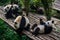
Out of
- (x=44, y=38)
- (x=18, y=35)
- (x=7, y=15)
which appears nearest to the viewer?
(x=44, y=38)

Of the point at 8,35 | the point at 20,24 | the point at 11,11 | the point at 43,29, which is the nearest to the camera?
the point at 43,29

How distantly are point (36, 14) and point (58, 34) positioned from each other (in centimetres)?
262

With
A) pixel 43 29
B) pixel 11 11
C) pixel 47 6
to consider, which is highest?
pixel 47 6

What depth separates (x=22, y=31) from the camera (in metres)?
7.64

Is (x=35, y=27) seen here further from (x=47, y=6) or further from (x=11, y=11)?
(x=11, y=11)

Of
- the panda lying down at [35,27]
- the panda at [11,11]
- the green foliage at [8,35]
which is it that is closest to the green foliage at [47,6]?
the panda lying down at [35,27]

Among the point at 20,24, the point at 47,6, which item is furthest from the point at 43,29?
the point at 47,6

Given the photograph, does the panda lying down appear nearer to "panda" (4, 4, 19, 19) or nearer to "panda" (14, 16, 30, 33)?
"panda" (14, 16, 30, 33)

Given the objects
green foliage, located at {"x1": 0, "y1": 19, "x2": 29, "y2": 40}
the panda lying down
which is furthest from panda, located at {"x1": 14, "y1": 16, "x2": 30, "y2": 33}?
green foliage, located at {"x1": 0, "y1": 19, "x2": 29, "y2": 40}

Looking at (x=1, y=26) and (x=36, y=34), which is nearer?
(x=36, y=34)

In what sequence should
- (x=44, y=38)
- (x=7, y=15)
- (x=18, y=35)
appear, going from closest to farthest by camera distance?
(x=44, y=38) → (x=18, y=35) → (x=7, y=15)

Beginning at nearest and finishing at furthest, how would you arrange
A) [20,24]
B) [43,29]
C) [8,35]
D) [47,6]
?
[43,29], [20,24], [8,35], [47,6]

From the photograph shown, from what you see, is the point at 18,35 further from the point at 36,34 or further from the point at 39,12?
the point at 39,12

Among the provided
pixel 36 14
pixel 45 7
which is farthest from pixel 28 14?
pixel 45 7
